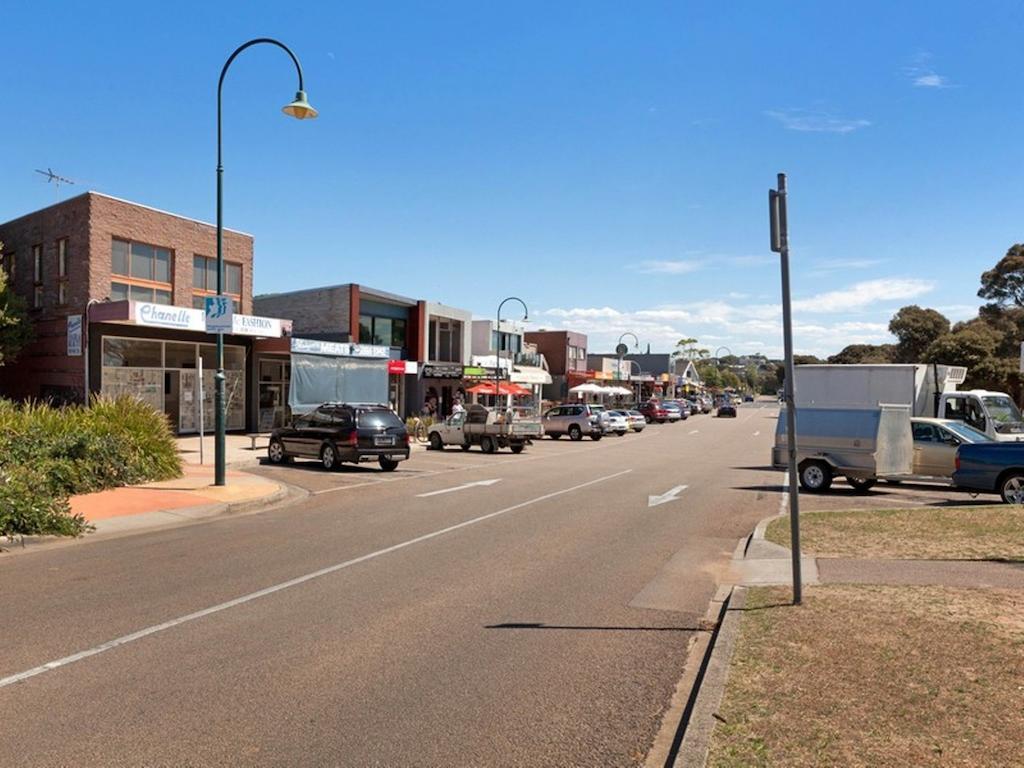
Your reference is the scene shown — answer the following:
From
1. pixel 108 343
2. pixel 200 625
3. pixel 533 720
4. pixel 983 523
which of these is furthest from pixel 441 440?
pixel 533 720

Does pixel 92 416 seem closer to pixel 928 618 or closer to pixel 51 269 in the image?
pixel 51 269

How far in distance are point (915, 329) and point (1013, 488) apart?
5708 cm

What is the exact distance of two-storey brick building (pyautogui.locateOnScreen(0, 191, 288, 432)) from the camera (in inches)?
1002

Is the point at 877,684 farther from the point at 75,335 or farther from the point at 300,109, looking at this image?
the point at 75,335

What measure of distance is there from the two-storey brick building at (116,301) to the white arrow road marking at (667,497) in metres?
14.6

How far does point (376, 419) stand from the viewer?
2147 centimetres

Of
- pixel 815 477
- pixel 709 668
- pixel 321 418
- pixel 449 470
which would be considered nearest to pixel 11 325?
pixel 321 418

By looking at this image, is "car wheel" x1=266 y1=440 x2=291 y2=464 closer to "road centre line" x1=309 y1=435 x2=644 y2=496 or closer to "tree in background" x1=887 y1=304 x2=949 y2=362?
"road centre line" x1=309 y1=435 x2=644 y2=496

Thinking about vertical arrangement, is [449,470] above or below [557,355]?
below

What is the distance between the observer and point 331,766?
166 inches

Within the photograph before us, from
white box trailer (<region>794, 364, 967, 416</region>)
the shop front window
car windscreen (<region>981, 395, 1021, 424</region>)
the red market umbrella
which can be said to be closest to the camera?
car windscreen (<region>981, 395, 1021, 424</region>)

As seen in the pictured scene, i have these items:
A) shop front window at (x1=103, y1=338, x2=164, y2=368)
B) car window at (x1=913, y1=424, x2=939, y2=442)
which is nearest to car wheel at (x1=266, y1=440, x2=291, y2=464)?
shop front window at (x1=103, y1=338, x2=164, y2=368)

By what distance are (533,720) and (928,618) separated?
378 cm

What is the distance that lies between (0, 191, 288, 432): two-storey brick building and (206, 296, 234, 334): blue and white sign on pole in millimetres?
8234
